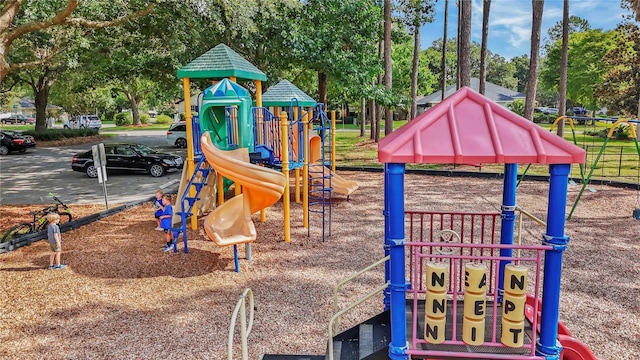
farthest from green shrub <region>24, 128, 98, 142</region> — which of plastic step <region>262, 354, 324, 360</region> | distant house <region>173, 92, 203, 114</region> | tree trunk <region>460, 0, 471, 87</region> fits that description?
plastic step <region>262, 354, 324, 360</region>

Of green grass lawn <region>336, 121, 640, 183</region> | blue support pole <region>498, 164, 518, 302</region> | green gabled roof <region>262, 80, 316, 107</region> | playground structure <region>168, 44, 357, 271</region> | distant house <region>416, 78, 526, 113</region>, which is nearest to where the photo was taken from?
blue support pole <region>498, 164, 518, 302</region>

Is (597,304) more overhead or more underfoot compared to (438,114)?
more underfoot

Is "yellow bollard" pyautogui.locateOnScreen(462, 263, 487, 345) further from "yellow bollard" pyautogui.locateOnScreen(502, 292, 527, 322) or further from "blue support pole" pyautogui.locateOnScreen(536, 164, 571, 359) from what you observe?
"blue support pole" pyautogui.locateOnScreen(536, 164, 571, 359)

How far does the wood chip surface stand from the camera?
5.67 meters

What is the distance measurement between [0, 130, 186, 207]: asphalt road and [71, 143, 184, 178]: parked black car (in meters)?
0.35

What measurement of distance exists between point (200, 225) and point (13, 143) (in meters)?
23.8

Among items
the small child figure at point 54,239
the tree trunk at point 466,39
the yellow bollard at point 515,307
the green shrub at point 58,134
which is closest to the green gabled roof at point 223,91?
the small child figure at point 54,239

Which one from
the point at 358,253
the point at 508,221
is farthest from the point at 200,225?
the point at 508,221

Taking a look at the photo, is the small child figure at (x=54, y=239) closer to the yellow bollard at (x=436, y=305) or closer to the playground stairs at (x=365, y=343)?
the playground stairs at (x=365, y=343)

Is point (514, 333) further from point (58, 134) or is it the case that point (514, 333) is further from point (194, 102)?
point (194, 102)

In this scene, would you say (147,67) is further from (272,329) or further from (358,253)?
(272,329)

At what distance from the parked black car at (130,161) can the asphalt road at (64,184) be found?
0.35 m

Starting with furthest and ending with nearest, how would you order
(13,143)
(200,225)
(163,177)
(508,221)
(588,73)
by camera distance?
(588,73) → (13,143) → (163,177) → (200,225) → (508,221)

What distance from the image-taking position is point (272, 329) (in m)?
5.99
